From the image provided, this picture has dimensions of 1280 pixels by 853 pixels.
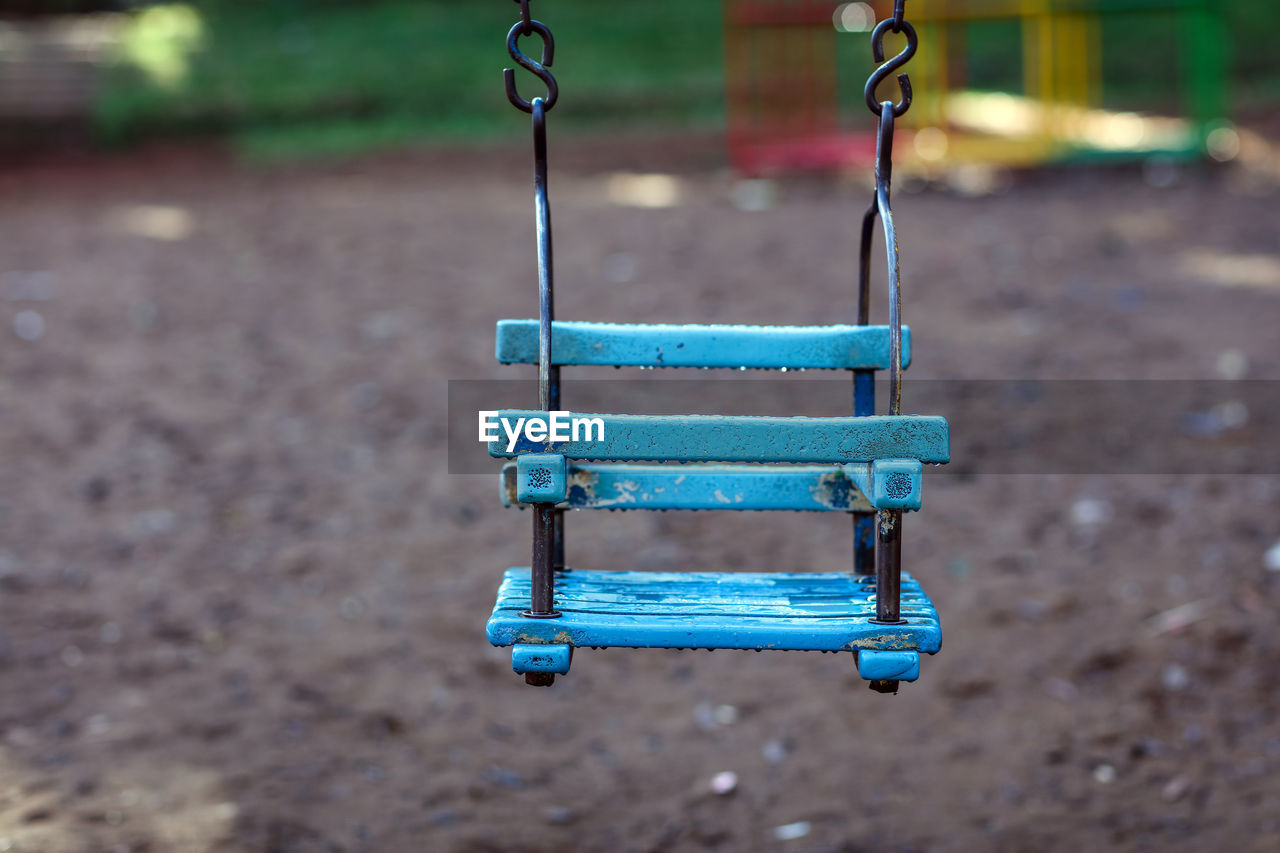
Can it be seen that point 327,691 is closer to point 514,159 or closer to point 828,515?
point 828,515

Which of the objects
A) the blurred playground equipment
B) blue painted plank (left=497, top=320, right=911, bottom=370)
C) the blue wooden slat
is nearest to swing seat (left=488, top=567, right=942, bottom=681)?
the blue wooden slat

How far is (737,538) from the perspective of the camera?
4.61 meters

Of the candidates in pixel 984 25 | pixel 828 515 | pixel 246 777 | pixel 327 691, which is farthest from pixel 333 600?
pixel 984 25

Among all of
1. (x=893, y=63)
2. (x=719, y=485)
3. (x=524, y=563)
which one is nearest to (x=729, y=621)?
(x=719, y=485)

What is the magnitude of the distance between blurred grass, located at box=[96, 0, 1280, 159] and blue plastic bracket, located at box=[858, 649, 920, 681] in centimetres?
925

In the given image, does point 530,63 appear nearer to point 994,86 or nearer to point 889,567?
point 889,567

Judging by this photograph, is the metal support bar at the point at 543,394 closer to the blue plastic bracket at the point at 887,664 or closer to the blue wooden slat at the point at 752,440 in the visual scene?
the blue wooden slat at the point at 752,440

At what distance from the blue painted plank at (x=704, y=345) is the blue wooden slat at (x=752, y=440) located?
361 mm

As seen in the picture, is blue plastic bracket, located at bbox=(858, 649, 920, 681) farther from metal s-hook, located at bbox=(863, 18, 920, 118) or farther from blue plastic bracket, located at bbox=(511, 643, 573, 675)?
metal s-hook, located at bbox=(863, 18, 920, 118)

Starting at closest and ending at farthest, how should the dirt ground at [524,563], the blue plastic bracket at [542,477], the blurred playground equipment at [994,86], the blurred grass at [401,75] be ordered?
the blue plastic bracket at [542,477] → the dirt ground at [524,563] → the blurred playground equipment at [994,86] → the blurred grass at [401,75]

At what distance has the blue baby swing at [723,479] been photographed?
2129mm

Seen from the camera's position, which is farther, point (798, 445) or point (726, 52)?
point (726, 52)

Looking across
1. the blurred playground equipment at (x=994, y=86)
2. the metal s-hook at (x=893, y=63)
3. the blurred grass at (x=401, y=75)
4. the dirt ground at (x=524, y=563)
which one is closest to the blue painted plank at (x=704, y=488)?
the metal s-hook at (x=893, y=63)

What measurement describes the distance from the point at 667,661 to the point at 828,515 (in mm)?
1088
